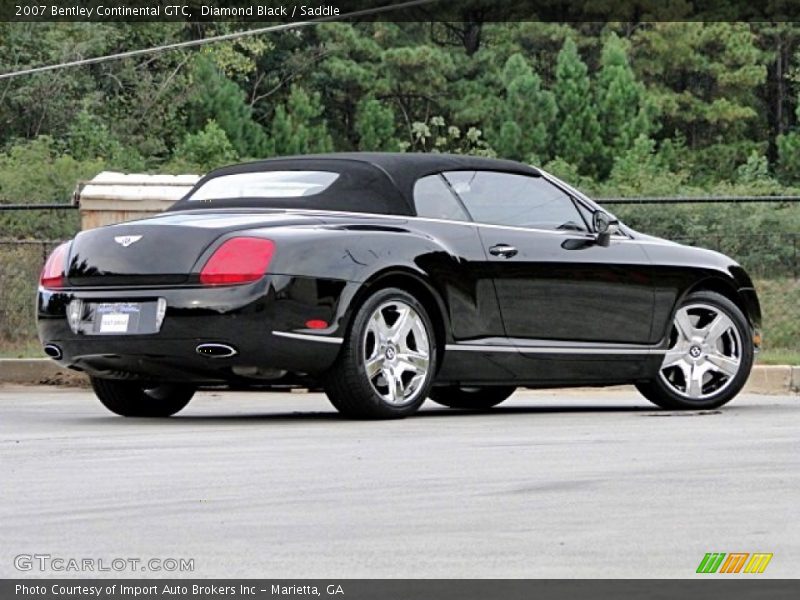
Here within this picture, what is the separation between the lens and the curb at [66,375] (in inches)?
620

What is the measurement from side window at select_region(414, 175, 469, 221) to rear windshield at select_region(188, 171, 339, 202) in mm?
483

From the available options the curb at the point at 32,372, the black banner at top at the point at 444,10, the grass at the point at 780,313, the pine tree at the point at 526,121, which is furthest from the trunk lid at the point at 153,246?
the pine tree at the point at 526,121

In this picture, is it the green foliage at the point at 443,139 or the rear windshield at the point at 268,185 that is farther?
the green foliage at the point at 443,139

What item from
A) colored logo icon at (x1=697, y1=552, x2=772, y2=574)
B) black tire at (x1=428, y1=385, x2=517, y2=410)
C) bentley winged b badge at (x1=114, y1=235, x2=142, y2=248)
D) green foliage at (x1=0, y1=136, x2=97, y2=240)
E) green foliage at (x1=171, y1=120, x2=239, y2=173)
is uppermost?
bentley winged b badge at (x1=114, y1=235, x2=142, y2=248)

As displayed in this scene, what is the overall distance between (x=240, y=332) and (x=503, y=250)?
181 cm

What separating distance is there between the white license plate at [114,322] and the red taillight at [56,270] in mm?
475

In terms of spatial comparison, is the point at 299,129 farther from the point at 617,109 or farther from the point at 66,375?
the point at 66,375

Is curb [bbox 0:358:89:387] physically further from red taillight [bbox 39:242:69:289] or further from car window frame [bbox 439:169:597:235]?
car window frame [bbox 439:169:597:235]

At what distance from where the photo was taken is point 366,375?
1102cm

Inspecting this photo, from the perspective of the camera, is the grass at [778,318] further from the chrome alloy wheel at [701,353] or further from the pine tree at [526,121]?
the pine tree at [526,121]

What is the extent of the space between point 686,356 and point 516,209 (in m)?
1.43

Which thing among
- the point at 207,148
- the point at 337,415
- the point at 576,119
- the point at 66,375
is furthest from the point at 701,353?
the point at 576,119

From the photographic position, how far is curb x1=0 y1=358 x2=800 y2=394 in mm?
15758
